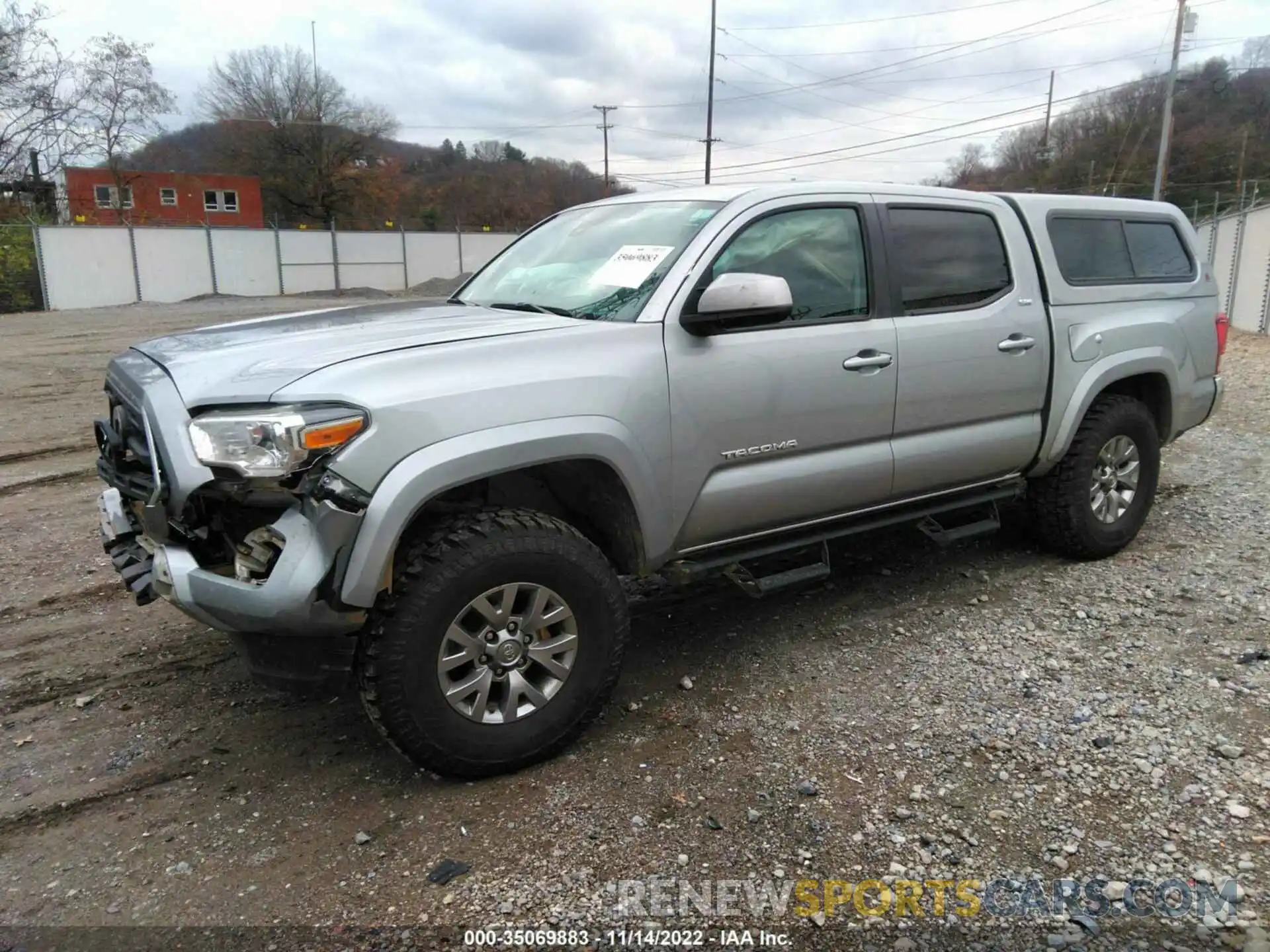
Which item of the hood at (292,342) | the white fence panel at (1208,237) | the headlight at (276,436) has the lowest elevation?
the headlight at (276,436)

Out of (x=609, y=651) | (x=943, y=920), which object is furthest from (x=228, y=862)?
(x=943, y=920)

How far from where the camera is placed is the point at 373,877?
8.22 ft

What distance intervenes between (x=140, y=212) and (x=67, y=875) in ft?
183

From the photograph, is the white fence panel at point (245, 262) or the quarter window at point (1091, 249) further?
the white fence panel at point (245, 262)

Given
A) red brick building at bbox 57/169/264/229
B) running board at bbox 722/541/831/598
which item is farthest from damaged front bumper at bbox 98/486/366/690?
red brick building at bbox 57/169/264/229

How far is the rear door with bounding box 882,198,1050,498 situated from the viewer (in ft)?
12.8

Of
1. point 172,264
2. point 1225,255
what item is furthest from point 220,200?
point 1225,255

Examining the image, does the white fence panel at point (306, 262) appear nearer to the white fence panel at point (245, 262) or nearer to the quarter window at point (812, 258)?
the white fence panel at point (245, 262)

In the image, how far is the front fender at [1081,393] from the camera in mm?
4492

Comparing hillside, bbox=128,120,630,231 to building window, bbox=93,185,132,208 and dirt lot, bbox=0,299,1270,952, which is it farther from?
dirt lot, bbox=0,299,1270,952

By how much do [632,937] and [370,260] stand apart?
39.2 m

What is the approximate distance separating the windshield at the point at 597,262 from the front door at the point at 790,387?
19 cm

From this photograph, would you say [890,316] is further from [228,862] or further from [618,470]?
[228,862]

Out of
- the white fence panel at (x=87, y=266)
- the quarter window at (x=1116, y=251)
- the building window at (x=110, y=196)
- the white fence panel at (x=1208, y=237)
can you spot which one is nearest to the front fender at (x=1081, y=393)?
the quarter window at (x=1116, y=251)
